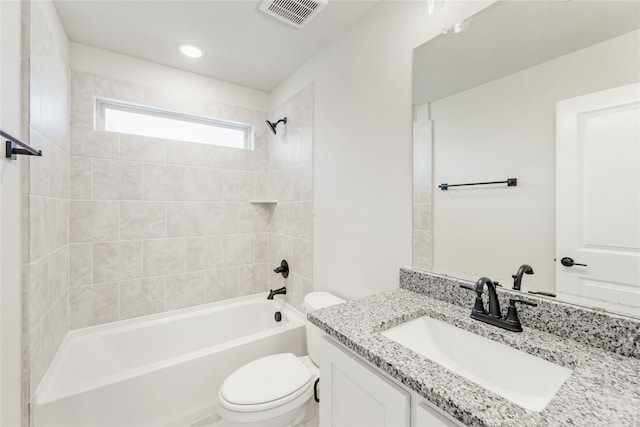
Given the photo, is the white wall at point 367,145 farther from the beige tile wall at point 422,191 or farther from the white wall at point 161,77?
the white wall at point 161,77

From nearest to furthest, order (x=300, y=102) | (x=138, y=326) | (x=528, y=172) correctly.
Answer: (x=528, y=172) → (x=138, y=326) → (x=300, y=102)

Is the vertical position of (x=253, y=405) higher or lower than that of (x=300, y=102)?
lower

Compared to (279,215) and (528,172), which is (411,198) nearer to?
(528,172)

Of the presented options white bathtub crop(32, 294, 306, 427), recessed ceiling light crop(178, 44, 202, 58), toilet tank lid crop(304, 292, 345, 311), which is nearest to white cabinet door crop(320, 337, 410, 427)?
toilet tank lid crop(304, 292, 345, 311)

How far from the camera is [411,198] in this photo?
4.38 ft

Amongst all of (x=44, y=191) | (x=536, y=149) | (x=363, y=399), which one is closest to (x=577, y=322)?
(x=536, y=149)

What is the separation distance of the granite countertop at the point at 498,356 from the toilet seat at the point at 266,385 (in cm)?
61

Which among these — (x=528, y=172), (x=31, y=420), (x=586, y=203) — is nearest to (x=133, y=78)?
(x=31, y=420)

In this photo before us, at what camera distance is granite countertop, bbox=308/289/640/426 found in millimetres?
509

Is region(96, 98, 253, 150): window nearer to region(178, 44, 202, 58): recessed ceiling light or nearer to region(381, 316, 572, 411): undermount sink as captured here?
region(178, 44, 202, 58): recessed ceiling light

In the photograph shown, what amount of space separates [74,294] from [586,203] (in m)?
2.84

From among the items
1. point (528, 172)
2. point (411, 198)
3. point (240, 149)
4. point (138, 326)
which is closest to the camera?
point (528, 172)

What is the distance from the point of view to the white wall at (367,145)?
136 centimetres
